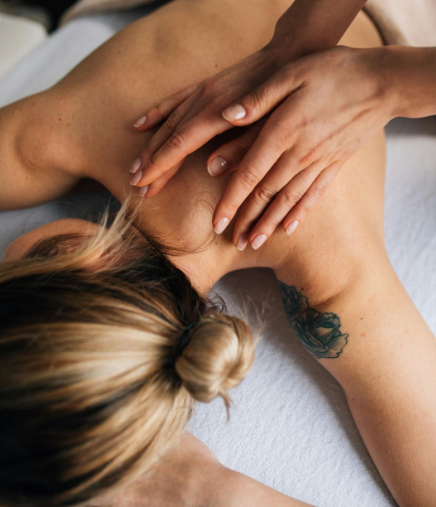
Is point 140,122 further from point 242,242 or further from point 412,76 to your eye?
point 412,76

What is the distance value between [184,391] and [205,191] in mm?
356

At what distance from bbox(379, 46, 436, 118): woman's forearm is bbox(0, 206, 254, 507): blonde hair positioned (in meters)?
0.47

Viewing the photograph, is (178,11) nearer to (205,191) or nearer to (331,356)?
(205,191)

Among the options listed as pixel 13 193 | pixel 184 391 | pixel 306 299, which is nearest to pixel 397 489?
pixel 306 299

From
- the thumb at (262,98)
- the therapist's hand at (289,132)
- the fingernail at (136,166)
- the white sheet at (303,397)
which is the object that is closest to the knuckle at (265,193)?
the therapist's hand at (289,132)

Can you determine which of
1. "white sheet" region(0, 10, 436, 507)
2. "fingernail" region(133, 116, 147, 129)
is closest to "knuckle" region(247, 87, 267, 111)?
"fingernail" region(133, 116, 147, 129)

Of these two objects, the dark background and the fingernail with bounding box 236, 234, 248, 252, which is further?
the dark background

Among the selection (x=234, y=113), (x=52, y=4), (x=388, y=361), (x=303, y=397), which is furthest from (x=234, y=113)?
(x=52, y=4)

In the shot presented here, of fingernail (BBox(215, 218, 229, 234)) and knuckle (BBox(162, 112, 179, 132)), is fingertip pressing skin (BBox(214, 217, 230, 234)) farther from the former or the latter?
knuckle (BBox(162, 112, 179, 132))

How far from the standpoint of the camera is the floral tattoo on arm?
0.78 metres

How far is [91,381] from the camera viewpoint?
494 mm

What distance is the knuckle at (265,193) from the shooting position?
0.71 meters

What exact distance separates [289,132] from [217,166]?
14 centimetres

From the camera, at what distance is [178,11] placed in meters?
0.93
